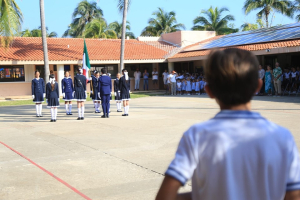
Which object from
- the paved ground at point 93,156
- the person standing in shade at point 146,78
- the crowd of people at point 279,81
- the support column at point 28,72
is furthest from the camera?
the person standing in shade at point 146,78

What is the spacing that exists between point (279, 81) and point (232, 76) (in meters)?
19.5

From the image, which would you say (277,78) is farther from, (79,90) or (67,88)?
(67,88)

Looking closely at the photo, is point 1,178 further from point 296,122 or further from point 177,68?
point 177,68

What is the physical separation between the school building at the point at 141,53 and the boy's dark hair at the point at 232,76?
19468mm

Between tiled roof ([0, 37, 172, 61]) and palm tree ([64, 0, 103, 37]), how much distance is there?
14989 millimetres

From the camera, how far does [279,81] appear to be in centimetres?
2008

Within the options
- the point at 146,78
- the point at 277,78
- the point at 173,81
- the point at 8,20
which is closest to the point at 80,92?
the point at 8,20

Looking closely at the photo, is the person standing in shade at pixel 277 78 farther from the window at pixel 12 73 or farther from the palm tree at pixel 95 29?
the palm tree at pixel 95 29

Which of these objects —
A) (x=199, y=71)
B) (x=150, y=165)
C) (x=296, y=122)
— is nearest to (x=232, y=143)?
(x=150, y=165)

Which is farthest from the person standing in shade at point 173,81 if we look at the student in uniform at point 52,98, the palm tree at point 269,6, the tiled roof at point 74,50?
the palm tree at point 269,6

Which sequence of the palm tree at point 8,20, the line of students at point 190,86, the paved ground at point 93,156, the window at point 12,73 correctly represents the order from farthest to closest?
the window at point 12,73 → the line of students at point 190,86 → the palm tree at point 8,20 → the paved ground at point 93,156

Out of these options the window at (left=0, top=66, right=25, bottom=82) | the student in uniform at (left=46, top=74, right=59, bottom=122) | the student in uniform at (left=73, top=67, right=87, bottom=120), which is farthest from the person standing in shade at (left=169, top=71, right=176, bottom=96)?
the student in uniform at (left=46, top=74, right=59, bottom=122)

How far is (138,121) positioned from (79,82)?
337 centimetres

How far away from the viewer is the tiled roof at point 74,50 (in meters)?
27.6
